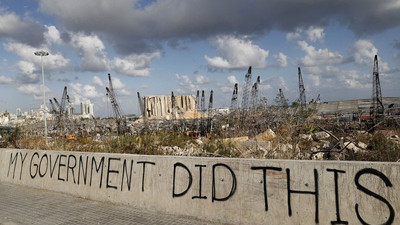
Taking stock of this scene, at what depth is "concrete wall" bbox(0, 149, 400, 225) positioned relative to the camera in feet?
13.9

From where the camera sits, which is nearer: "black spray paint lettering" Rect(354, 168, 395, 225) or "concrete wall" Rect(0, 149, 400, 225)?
"black spray paint lettering" Rect(354, 168, 395, 225)

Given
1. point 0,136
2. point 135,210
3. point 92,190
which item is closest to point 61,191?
point 92,190

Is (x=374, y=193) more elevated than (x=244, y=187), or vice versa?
(x=374, y=193)

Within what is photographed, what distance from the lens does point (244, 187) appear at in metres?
5.15

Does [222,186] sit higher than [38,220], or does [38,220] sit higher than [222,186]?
[222,186]

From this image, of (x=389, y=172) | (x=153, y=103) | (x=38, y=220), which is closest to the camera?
(x=389, y=172)

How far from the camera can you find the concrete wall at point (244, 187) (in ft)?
13.9

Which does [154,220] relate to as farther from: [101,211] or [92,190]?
[92,190]

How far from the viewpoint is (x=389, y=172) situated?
4.12 m

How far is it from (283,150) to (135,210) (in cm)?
336

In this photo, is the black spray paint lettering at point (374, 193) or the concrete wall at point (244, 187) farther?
the concrete wall at point (244, 187)

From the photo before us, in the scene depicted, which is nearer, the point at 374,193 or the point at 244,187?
the point at 374,193

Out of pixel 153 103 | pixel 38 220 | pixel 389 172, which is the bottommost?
pixel 38 220

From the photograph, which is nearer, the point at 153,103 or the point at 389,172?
the point at 389,172
